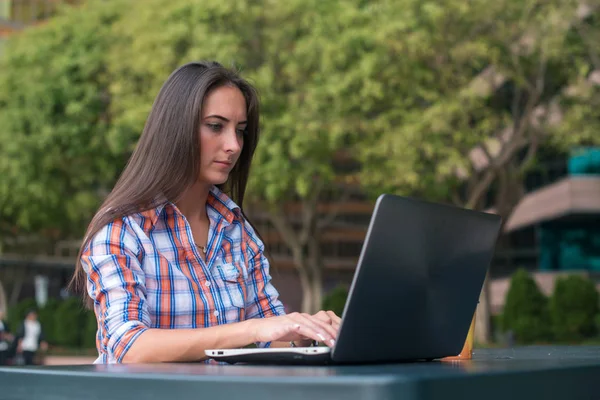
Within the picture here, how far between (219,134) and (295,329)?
780 millimetres

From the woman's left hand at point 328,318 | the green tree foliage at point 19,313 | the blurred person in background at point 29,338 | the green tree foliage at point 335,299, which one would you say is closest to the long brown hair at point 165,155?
the woman's left hand at point 328,318

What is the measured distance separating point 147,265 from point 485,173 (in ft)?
68.8

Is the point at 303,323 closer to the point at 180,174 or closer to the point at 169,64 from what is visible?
the point at 180,174

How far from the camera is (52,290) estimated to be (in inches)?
2430

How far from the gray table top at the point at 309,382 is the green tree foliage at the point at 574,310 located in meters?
23.5

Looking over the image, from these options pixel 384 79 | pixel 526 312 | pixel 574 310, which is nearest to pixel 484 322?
pixel 526 312

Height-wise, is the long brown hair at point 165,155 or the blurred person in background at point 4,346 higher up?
the long brown hair at point 165,155

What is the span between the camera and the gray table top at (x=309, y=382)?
1.50m

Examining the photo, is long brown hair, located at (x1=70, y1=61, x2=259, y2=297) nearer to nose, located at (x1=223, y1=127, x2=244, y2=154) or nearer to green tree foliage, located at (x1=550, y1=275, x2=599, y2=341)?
nose, located at (x1=223, y1=127, x2=244, y2=154)

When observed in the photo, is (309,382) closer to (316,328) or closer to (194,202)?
(316,328)

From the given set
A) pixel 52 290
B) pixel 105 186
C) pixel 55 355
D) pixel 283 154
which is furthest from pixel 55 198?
pixel 52 290

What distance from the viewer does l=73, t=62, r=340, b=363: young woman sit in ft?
8.48

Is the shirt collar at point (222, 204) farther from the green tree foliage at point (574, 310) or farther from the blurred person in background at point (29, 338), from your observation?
the green tree foliage at point (574, 310)

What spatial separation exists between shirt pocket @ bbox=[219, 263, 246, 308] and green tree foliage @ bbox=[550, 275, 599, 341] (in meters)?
22.4
